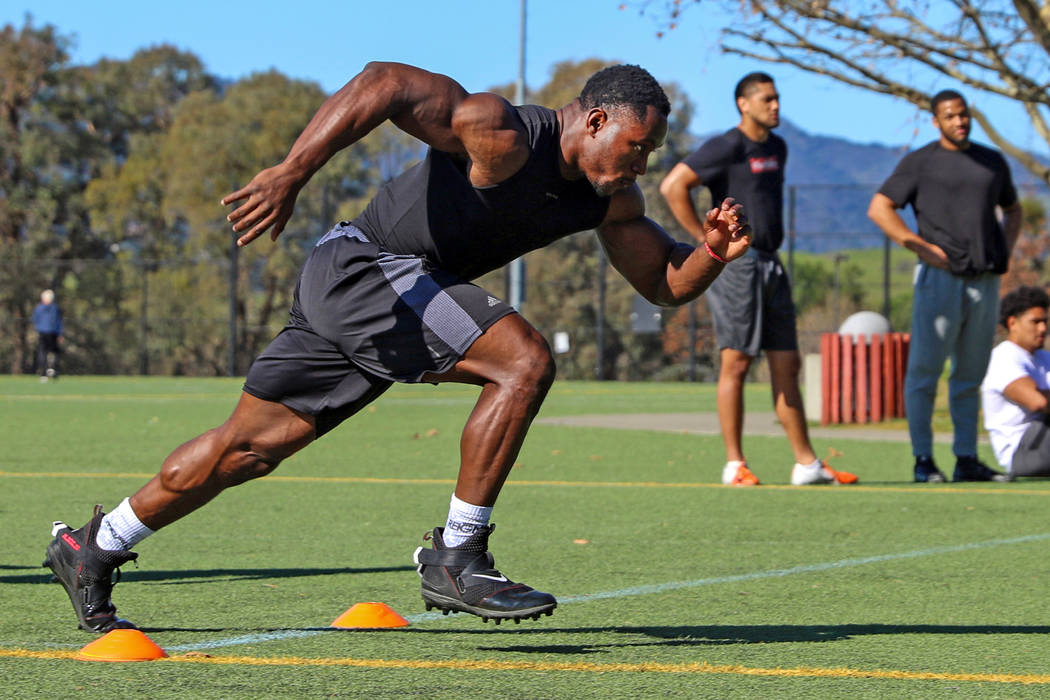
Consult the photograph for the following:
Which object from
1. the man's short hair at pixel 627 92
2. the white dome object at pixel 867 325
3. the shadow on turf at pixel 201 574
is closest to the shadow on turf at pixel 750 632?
the shadow on turf at pixel 201 574

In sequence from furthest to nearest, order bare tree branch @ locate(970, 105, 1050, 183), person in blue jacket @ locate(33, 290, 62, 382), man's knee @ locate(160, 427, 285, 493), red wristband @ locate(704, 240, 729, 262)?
1. person in blue jacket @ locate(33, 290, 62, 382)
2. bare tree branch @ locate(970, 105, 1050, 183)
3. red wristband @ locate(704, 240, 729, 262)
4. man's knee @ locate(160, 427, 285, 493)

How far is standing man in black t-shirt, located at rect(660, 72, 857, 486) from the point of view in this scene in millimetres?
8875

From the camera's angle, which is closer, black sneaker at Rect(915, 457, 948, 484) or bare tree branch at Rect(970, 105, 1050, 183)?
black sneaker at Rect(915, 457, 948, 484)

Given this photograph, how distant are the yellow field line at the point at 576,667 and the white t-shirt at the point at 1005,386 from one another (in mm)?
5671

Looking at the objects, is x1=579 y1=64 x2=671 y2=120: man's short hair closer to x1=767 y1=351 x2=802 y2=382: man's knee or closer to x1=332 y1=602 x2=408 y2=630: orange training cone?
x1=332 y1=602 x2=408 y2=630: orange training cone

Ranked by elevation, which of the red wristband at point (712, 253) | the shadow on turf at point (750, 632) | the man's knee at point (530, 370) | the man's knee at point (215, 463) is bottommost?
the shadow on turf at point (750, 632)

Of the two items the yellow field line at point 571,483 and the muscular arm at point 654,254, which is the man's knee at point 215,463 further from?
the yellow field line at point 571,483

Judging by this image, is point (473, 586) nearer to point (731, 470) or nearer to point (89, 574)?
point (89, 574)

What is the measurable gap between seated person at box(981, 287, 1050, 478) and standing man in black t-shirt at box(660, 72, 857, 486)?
117 cm

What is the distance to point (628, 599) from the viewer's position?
5.10 m

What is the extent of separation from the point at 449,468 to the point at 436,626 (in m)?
5.69

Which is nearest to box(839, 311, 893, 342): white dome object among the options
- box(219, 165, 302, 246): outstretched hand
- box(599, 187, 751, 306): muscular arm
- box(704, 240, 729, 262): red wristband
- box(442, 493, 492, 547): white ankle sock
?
box(599, 187, 751, 306): muscular arm

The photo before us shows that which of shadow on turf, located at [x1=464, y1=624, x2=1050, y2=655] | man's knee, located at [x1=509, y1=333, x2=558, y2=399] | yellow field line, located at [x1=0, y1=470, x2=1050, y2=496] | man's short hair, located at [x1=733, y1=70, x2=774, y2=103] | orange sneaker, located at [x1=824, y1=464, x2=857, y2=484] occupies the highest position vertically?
man's short hair, located at [x1=733, y1=70, x2=774, y2=103]

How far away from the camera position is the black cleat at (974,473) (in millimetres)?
9375
